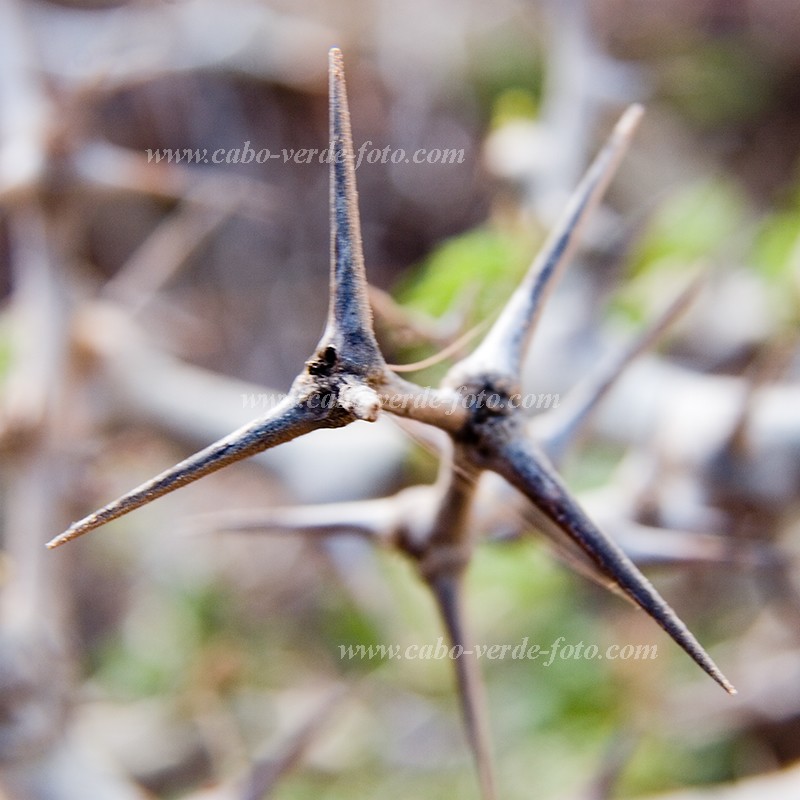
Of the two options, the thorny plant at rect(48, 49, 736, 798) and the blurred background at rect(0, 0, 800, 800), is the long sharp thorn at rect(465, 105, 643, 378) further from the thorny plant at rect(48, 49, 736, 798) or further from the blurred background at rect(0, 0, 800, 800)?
the blurred background at rect(0, 0, 800, 800)

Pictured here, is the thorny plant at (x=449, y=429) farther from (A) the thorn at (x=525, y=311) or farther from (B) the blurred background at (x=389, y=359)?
(B) the blurred background at (x=389, y=359)

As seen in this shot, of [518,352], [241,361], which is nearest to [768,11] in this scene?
[241,361]

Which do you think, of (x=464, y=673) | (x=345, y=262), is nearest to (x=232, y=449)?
(x=345, y=262)

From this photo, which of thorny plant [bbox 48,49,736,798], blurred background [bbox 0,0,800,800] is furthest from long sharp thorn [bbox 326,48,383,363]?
blurred background [bbox 0,0,800,800]

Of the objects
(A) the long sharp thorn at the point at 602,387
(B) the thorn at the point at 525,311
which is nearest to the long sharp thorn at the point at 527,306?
(B) the thorn at the point at 525,311

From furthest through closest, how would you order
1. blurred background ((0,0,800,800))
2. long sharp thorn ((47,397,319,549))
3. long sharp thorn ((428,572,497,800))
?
1. blurred background ((0,0,800,800))
2. long sharp thorn ((428,572,497,800))
3. long sharp thorn ((47,397,319,549))

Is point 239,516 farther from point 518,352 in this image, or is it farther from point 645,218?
point 645,218
